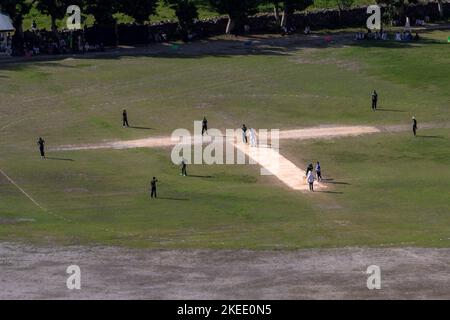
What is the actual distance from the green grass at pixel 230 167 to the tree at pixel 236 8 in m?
8.62

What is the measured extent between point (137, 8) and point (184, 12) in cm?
580

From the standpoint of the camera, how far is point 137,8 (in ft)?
462

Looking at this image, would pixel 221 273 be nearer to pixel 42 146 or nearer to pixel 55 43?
pixel 42 146

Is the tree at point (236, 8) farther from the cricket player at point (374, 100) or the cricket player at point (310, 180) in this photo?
the cricket player at point (310, 180)

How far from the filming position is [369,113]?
4441 inches

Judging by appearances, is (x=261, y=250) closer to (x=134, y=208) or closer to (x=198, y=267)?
(x=198, y=267)

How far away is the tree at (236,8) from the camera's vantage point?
14412 cm

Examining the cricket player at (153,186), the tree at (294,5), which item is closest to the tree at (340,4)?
the tree at (294,5)

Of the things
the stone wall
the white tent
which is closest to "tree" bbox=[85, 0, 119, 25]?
the stone wall

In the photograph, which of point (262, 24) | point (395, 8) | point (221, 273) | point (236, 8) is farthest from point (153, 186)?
point (395, 8)

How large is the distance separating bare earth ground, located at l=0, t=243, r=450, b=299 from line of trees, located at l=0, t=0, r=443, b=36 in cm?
7066
